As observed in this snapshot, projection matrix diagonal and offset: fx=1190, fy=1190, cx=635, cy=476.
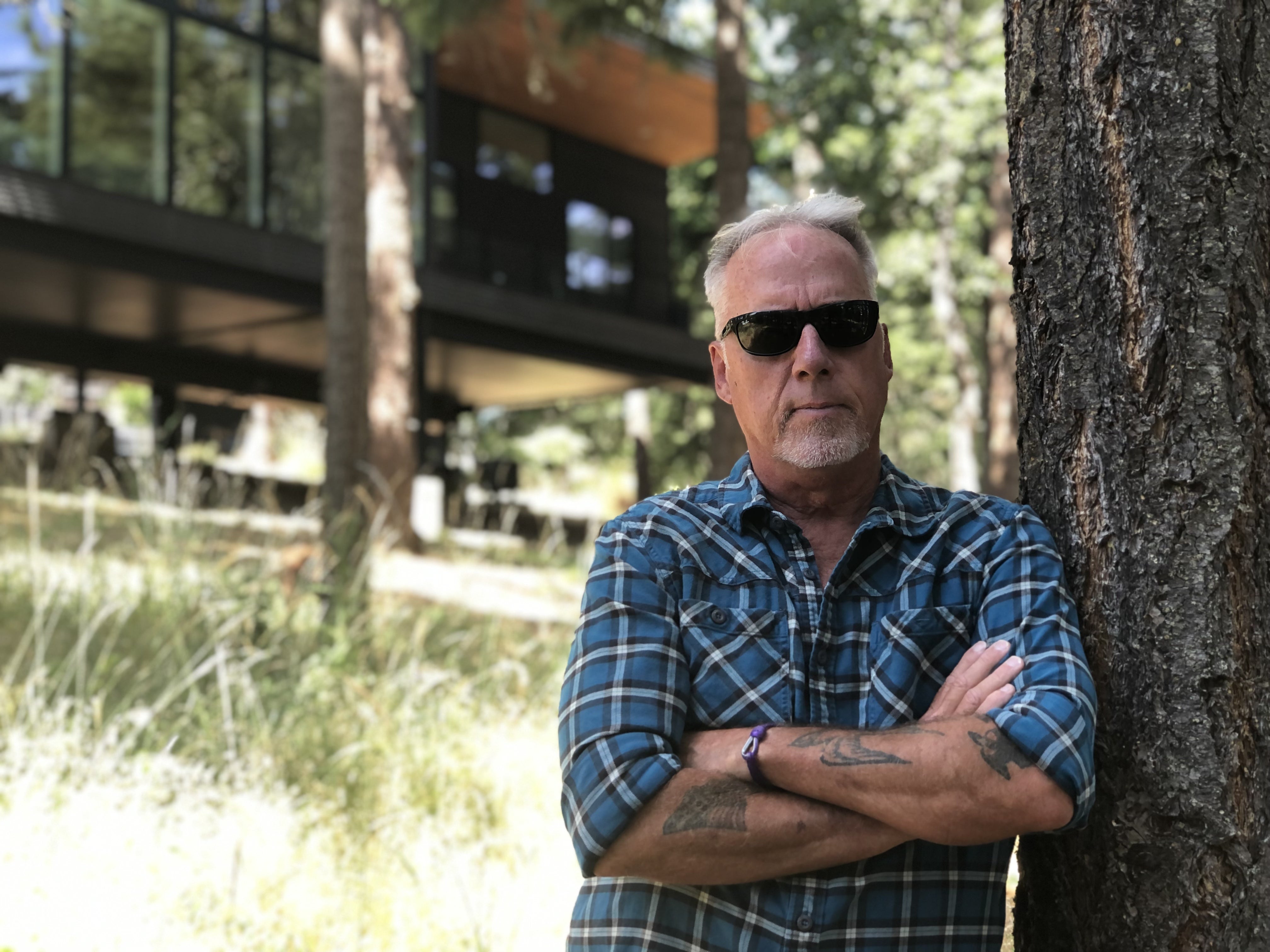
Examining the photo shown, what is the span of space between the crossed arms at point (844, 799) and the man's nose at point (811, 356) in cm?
63

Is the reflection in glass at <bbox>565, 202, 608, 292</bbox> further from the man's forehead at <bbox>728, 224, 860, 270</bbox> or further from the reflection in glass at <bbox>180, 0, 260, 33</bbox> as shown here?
the man's forehead at <bbox>728, 224, 860, 270</bbox>

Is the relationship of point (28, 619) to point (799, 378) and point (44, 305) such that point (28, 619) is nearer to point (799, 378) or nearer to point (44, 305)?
point (799, 378)

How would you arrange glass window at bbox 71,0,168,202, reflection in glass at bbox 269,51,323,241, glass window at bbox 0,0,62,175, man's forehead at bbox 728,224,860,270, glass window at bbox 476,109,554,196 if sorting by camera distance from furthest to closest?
glass window at bbox 476,109,554,196 → reflection in glass at bbox 269,51,323,241 → glass window at bbox 71,0,168,202 → glass window at bbox 0,0,62,175 → man's forehead at bbox 728,224,860,270

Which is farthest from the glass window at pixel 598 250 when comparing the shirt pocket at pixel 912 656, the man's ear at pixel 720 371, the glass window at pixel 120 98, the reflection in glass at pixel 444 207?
the shirt pocket at pixel 912 656

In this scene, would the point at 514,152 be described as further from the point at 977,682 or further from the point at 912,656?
the point at 977,682

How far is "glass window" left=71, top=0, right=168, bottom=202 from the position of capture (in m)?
12.1

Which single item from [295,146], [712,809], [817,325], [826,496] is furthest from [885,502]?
[295,146]

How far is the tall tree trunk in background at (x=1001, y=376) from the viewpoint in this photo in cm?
1516

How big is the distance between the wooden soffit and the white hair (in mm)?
11033

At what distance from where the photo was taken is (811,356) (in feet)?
7.54

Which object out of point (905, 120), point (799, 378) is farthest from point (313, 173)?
point (799, 378)

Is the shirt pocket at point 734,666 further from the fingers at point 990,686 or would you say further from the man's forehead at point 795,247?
the man's forehead at point 795,247

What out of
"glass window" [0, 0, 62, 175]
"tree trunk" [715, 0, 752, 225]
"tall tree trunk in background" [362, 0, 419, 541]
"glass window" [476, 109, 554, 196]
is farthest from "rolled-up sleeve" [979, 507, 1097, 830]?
"glass window" [476, 109, 554, 196]

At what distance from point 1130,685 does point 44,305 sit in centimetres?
1480
